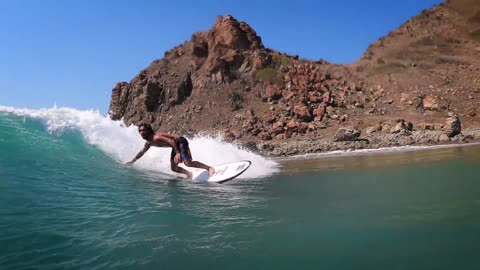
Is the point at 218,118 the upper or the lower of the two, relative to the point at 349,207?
upper

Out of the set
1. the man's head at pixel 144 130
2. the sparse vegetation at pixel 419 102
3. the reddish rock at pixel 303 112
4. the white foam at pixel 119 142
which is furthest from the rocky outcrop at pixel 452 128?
the man's head at pixel 144 130

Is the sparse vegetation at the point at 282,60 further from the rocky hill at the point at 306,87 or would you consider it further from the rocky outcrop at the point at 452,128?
the rocky outcrop at the point at 452,128

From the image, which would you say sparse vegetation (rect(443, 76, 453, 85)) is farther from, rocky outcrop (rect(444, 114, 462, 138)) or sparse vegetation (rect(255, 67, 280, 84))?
rocky outcrop (rect(444, 114, 462, 138))

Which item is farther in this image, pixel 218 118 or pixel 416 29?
pixel 416 29

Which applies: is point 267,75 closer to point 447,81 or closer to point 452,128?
point 447,81

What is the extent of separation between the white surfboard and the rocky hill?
1763 centimetres

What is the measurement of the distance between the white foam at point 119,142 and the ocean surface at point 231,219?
3327 mm

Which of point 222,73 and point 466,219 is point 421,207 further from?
point 222,73

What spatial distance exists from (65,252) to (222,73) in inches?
1669

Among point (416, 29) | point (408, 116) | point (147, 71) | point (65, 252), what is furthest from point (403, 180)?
point (416, 29)

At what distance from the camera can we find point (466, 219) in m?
5.64

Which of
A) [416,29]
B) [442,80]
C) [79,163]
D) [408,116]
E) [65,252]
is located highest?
[416,29]

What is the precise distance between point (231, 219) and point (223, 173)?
5.30m

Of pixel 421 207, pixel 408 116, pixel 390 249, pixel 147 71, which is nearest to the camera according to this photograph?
pixel 390 249
